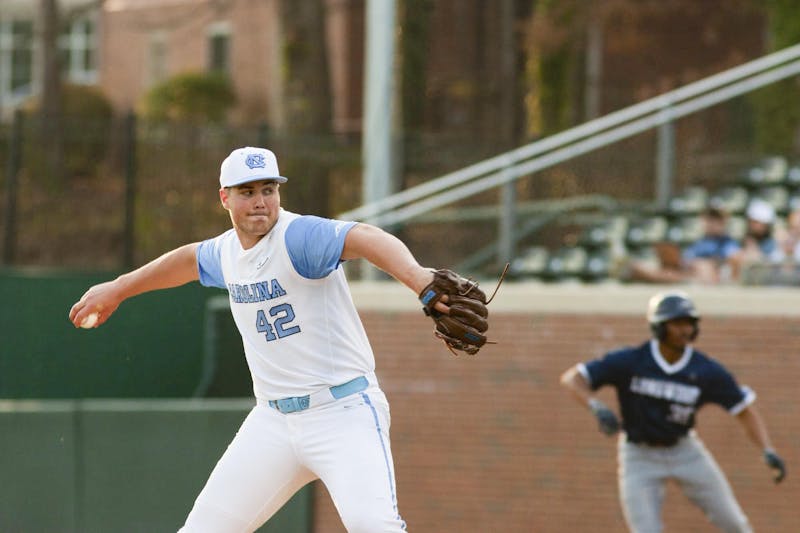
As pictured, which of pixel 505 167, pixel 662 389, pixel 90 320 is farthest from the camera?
pixel 505 167

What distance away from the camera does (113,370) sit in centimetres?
1220

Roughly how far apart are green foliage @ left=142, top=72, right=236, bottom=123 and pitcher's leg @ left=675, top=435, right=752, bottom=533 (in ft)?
70.8

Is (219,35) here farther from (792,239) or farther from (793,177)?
(792,239)

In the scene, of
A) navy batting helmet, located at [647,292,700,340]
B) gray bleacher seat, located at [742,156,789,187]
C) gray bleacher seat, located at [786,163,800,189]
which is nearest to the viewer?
navy batting helmet, located at [647,292,700,340]

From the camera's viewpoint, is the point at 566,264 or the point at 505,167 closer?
the point at 505,167

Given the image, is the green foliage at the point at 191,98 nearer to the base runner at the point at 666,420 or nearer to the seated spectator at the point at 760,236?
the seated spectator at the point at 760,236

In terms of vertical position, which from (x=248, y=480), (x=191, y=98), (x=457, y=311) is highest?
(x=191, y=98)

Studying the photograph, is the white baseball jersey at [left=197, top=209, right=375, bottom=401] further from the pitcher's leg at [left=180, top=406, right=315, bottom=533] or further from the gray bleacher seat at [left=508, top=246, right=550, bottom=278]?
the gray bleacher seat at [left=508, top=246, right=550, bottom=278]

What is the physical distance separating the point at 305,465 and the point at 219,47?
28.3 meters

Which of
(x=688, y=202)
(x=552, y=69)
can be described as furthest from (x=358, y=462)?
(x=552, y=69)

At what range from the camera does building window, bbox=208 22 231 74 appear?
33.4 meters

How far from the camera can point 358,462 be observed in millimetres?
6086

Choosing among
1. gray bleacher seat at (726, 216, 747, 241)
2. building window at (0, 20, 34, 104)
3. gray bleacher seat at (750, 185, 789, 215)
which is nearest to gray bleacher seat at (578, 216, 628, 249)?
gray bleacher seat at (726, 216, 747, 241)

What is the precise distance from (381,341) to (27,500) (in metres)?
2.78
